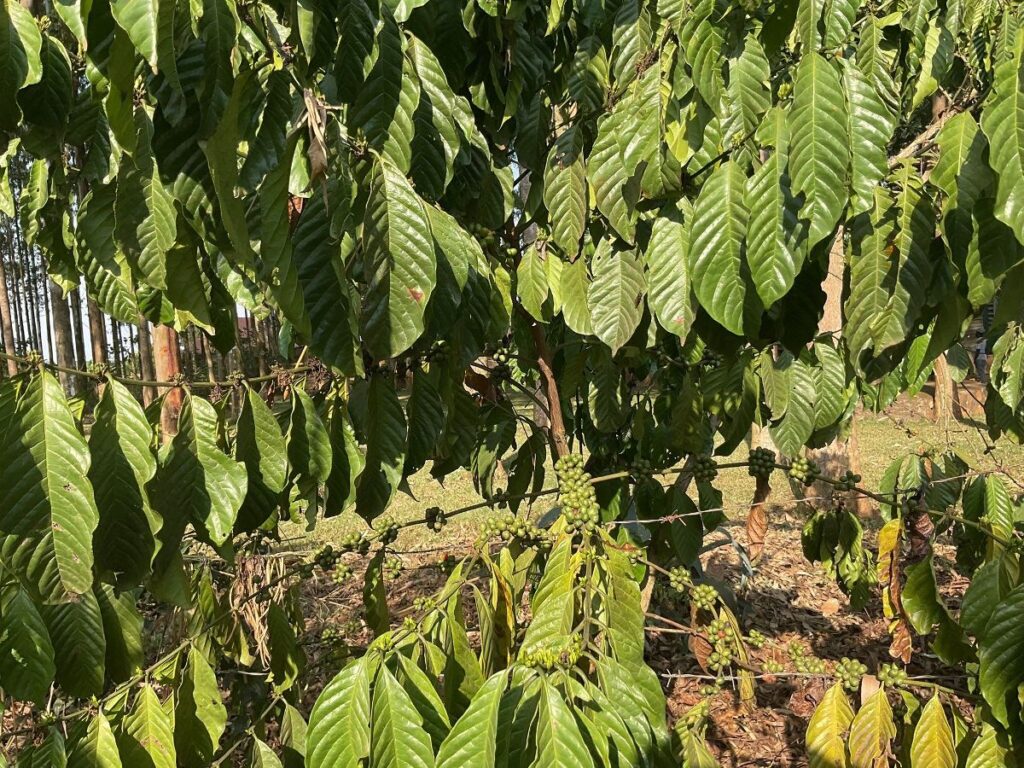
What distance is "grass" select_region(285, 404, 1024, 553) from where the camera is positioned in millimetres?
5070

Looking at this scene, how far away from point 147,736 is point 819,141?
3.94ft

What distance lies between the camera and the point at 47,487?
32.1 inches

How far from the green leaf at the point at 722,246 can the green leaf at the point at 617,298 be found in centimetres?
28

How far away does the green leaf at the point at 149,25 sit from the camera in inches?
25.7

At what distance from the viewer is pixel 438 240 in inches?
39.2

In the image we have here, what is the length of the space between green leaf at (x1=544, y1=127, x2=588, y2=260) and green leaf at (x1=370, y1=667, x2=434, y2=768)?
78cm

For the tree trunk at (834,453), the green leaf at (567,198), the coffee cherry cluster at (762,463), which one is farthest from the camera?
the tree trunk at (834,453)

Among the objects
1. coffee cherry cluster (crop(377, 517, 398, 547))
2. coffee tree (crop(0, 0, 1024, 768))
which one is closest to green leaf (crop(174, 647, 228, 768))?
coffee tree (crop(0, 0, 1024, 768))

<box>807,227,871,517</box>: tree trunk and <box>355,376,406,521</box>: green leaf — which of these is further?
<box>807,227,871,517</box>: tree trunk

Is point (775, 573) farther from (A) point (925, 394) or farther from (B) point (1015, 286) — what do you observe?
(A) point (925, 394)

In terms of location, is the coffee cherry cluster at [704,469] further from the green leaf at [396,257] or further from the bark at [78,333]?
the bark at [78,333]

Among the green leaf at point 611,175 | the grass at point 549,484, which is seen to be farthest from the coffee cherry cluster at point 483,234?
the grass at point 549,484

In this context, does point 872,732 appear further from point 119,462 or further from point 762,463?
point 119,462

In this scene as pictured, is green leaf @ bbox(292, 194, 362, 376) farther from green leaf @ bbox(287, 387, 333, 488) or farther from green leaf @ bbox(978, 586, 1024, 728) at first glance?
green leaf @ bbox(978, 586, 1024, 728)
